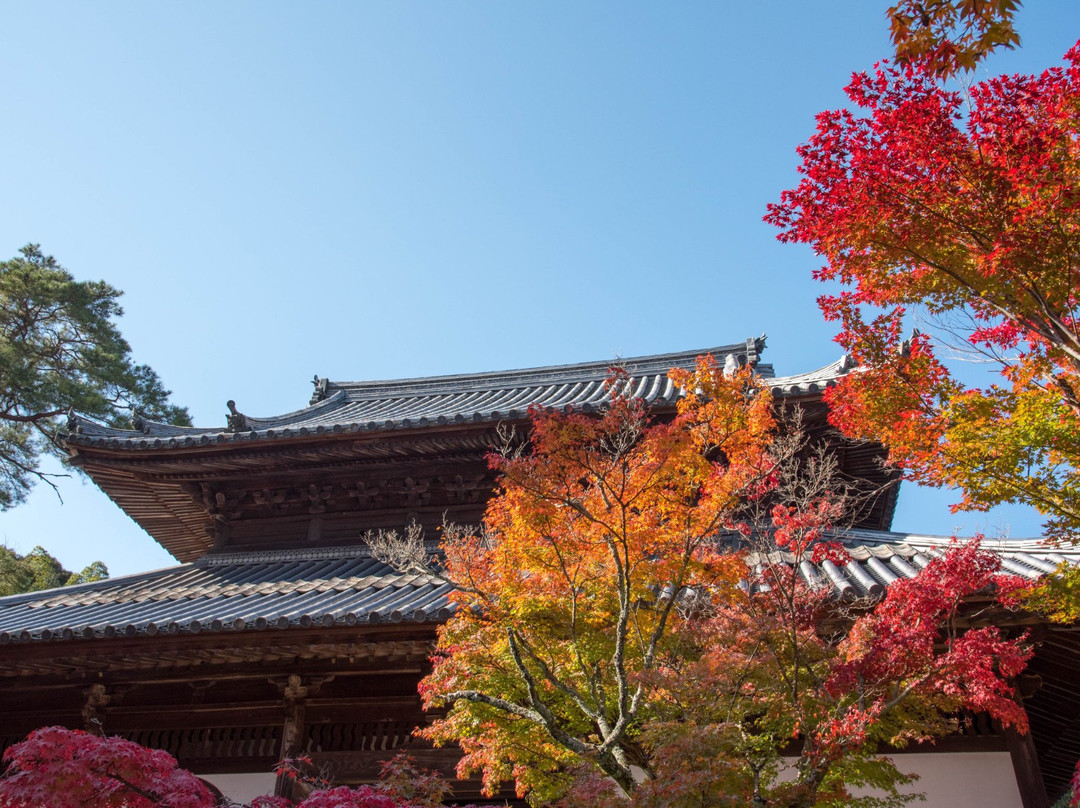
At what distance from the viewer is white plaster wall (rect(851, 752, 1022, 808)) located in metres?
6.30

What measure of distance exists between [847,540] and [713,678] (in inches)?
186

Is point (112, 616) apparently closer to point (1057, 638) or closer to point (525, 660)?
point (525, 660)

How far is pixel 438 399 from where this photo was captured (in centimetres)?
1616

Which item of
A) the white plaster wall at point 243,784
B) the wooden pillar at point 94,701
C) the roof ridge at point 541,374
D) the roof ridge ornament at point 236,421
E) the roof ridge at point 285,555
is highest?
the roof ridge at point 541,374

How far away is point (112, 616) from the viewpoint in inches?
330

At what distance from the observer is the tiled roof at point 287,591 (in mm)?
7148

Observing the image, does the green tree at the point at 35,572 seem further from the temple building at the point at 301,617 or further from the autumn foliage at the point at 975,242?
the autumn foliage at the point at 975,242

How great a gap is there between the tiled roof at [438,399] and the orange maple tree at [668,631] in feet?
13.5

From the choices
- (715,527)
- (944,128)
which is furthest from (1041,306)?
(715,527)

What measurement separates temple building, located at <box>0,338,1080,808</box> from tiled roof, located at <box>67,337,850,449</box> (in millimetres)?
63

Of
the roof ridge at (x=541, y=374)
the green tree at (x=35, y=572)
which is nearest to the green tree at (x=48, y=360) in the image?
the green tree at (x=35, y=572)

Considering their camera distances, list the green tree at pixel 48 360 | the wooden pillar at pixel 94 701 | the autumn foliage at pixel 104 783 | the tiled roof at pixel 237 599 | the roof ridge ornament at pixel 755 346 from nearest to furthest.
→ the autumn foliage at pixel 104 783 < the tiled roof at pixel 237 599 < the wooden pillar at pixel 94 701 < the roof ridge ornament at pixel 755 346 < the green tree at pixel 48 360

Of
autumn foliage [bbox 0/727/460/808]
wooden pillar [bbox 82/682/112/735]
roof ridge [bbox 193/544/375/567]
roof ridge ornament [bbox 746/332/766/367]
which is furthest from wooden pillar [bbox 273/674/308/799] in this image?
roof ridge ornament [bbox 746/332/766/367]

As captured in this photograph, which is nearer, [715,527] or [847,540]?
[715,527]
